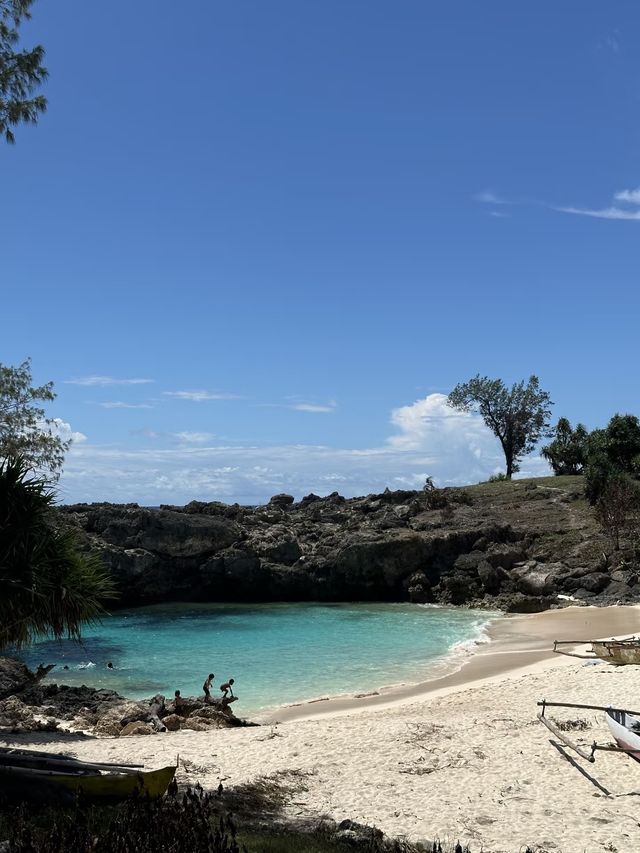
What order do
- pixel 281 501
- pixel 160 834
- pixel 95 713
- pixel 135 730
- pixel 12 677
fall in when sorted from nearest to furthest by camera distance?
pixel 160 834, pixel 135 730, pixel 95 713, pixel 12 677, pixel 281 501

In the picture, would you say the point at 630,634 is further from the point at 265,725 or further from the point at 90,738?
the point at 90,738

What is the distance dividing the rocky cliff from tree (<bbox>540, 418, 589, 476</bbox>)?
67.8 ft

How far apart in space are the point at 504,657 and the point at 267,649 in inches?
462

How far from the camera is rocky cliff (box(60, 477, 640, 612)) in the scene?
52750 mm

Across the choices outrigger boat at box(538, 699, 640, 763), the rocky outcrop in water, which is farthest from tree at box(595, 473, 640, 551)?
the rocky outcrop in water

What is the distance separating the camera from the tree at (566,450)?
83.6 metres

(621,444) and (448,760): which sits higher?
(621,444)

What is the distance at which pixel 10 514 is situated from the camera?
44.5ft

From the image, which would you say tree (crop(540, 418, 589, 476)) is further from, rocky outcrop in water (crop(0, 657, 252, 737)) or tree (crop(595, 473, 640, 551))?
rocky outcrop in water (crop(0, 657, 252, 737))

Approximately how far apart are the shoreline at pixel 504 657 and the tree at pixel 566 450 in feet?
144

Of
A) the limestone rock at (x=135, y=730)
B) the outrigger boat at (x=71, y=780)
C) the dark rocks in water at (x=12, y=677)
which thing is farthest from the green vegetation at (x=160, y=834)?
the dark rocks in water at (x=12, y=677)

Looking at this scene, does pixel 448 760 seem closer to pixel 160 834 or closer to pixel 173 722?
pixel 173 722

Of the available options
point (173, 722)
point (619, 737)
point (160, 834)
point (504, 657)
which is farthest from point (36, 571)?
point (504, 657)

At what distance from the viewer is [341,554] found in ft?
186
